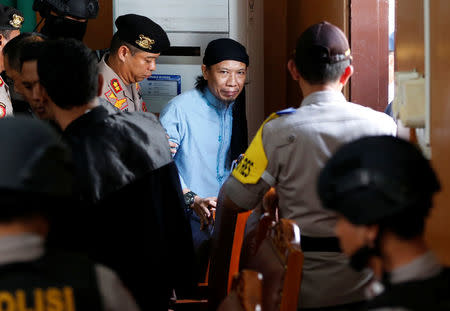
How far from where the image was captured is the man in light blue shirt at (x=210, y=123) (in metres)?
3.24

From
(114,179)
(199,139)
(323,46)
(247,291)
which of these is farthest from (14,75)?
(247,291)

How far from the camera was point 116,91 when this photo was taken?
321 centimetres

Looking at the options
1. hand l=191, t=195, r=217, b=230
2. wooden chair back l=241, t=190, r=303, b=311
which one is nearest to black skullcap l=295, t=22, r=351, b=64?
wooden chair back l=241, t=190, r=303, b=311

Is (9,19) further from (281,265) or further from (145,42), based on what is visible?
(281,265)

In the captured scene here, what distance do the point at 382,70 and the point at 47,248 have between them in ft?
7.45

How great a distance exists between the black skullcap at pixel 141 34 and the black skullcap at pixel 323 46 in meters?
1.58

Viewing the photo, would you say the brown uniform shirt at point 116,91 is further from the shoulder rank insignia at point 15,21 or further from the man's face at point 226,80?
the shoulder rank insignia at point 15,21

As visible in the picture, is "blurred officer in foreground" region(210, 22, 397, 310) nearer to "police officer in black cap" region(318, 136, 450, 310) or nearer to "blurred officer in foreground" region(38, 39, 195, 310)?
"blurred officer in foreground" region(38, 39, 195, 310)

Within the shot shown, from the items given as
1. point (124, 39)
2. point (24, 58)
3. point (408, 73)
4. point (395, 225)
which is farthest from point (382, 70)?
point (395, 225)

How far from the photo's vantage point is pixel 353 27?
302 centimetres

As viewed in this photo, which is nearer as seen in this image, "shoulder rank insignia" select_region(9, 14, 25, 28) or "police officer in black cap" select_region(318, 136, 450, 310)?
"police officer in black cap" select_region(318, 136, 450, 310)

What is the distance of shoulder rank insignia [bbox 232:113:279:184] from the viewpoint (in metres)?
1.82

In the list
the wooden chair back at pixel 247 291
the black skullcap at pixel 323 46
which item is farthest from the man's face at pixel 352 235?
the black skullcap at pixel 323 46

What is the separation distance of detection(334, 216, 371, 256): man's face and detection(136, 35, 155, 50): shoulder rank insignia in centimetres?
233
